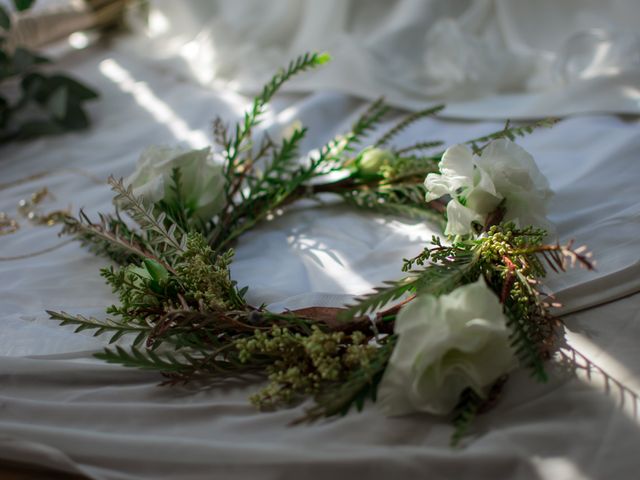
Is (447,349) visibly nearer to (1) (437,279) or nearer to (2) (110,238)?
(1) (437,279)

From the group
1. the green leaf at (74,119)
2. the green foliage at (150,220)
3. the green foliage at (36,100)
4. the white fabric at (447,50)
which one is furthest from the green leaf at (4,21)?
the green foliage at (150,220)

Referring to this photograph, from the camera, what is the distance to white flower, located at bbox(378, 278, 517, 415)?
0.51 metres

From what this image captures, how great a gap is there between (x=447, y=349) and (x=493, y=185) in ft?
0.70

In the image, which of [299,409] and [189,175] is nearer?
[299,409]

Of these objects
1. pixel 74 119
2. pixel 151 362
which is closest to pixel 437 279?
pixel 151 362

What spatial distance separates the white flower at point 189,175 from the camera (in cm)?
79

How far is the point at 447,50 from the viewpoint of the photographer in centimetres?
138

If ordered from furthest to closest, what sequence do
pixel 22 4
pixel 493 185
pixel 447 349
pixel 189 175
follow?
pixel 22 4
pixel 189 175
pixel 493 185
pixel 447 349

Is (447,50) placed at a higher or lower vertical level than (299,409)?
higher

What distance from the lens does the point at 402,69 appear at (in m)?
1.42

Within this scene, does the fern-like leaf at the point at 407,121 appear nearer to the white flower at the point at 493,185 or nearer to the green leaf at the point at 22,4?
the white flower at the point at 493,185

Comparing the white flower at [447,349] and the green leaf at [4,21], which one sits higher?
the green leaf at [4,21]

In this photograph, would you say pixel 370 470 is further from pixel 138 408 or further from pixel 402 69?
pixel 402 69

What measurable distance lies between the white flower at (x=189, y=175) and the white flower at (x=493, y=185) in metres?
0.30
